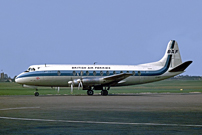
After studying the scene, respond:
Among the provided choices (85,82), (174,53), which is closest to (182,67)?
(174,53)

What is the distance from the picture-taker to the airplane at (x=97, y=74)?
46.6 m

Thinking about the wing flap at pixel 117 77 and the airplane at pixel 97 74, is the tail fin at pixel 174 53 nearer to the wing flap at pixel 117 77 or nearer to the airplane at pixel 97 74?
the airplane at pixel 97 74

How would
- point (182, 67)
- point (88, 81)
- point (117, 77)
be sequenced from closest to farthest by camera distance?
point (88, 81)
point (117, 77)
point (182, 67)

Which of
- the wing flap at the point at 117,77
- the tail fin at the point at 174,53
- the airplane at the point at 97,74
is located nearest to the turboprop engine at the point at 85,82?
the airplane at the point at 97,74

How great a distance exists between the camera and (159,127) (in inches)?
571

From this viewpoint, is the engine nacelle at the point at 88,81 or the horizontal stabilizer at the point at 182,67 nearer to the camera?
the engine nacelle at the point at 88,81

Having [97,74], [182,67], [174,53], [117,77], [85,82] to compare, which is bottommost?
[85,82]

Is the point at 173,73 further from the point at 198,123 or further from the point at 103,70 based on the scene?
the point at 198,123

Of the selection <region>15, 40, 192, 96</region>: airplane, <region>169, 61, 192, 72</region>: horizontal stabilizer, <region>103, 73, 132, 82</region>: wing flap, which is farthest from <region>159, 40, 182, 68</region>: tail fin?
<region>103, 73, 132, 82</region>: wing flap

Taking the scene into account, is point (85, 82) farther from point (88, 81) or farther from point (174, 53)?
point (174, 53)

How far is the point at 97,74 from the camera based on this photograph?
161 ft

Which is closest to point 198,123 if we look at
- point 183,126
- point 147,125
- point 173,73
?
point 183,126

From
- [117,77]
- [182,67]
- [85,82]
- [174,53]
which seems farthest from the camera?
[174,53]

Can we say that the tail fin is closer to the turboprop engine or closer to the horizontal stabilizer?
the horizontal stabilizer
